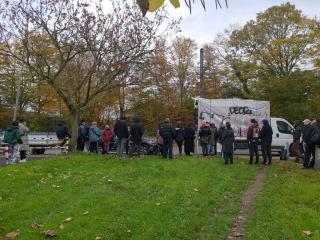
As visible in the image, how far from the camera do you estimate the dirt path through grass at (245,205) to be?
824cm

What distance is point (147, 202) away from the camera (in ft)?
32.1

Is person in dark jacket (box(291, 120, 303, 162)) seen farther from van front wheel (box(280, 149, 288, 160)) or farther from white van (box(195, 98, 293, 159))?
white van (box(195, 98, 293, 159))

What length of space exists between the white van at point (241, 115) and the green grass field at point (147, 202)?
28.5 ft

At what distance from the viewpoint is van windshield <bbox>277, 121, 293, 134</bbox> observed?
81.7ft

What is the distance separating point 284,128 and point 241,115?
87.9 inches

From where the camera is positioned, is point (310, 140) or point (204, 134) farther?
point (204, 134)

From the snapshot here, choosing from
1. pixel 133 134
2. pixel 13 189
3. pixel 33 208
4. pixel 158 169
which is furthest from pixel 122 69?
pixel 33 208

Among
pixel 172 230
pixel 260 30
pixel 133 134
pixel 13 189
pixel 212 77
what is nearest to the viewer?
pixel 172 230

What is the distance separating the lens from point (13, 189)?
463 inches

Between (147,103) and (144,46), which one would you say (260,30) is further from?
(144,46)

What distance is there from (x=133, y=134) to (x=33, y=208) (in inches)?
458

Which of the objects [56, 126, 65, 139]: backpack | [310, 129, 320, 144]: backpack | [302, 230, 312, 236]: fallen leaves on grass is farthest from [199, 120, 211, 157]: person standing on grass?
[302, 230, 312, 236]: fallen leaves on grass

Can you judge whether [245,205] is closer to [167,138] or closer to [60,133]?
[167,138]

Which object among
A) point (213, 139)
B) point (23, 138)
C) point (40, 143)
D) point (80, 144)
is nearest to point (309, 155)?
point (213, 139)
